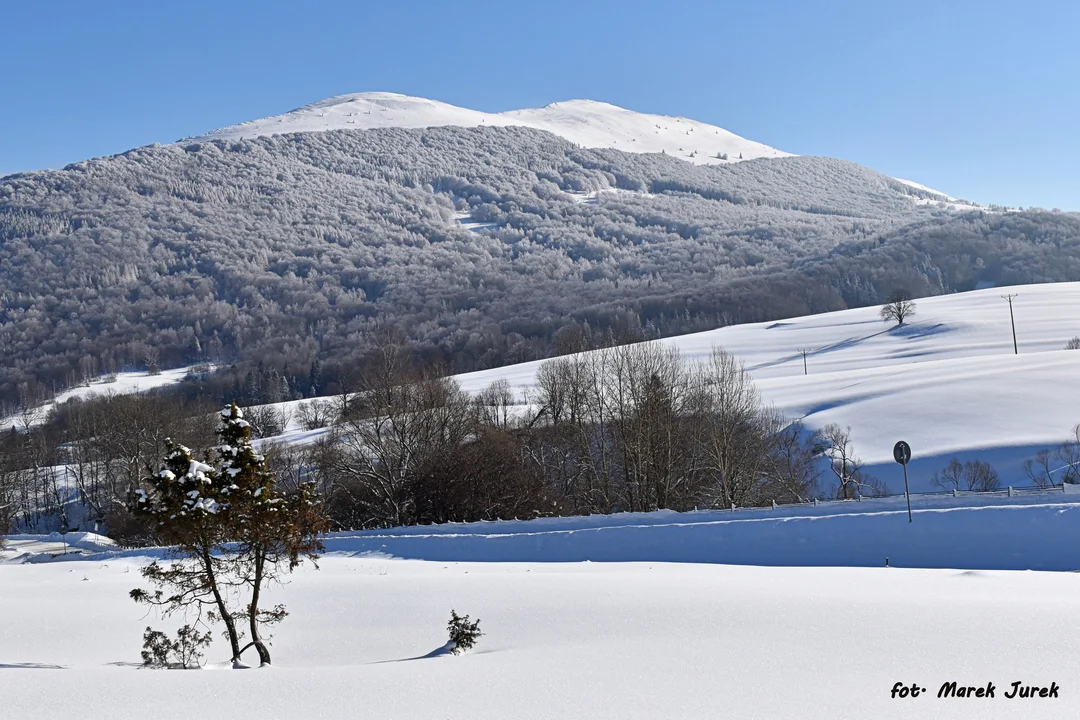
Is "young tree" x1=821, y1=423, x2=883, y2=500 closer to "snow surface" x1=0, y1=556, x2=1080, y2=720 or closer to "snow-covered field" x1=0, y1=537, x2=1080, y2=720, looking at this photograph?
"snow-covered field" x1=0, y1=537, x2=1080, y2=720

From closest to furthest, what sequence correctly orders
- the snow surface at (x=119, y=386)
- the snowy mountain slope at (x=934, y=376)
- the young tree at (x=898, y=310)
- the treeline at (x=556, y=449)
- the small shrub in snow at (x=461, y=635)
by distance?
the small shrub in snow at (x=461, y=635)
the treeline at (x=556, y=449)
the snowy mountain slope at (x=934, y=376)
the young tree at (x=898, y=310)
the snow surface at (x=119, y=386)

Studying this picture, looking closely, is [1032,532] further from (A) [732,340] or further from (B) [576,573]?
(A) [732,340]

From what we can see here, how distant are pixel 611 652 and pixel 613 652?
28 mm

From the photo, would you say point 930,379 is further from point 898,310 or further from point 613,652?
point 613,652

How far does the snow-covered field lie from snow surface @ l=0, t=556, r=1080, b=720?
0.04 m

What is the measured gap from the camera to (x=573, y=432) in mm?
46062

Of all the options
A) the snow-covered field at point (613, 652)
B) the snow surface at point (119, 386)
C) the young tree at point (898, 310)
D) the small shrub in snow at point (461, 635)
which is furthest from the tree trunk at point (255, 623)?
the snow surface at point (119, 386)

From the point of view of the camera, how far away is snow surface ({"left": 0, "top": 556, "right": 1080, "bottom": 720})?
914cm

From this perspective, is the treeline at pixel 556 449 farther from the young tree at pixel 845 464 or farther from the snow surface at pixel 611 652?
the snow surface at pixel 611 652

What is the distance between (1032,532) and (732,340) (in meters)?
94.4

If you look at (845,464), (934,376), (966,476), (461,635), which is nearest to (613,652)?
(461,635)

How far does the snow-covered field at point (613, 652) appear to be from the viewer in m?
9.14

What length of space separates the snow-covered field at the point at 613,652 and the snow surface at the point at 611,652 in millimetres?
42

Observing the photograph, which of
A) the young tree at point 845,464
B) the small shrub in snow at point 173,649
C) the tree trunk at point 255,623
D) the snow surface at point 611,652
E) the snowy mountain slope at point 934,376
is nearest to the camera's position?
the snow surface at point 611,652
